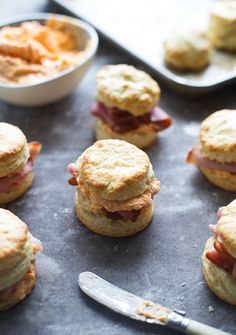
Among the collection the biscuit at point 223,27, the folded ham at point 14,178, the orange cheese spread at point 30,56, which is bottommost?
the folded ham at point 14,178

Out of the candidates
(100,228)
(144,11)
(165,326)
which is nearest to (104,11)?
(144,11)

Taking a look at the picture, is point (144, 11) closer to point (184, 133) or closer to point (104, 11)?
point (104, 11)

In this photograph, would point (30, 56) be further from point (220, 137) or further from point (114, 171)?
point (220, 137)

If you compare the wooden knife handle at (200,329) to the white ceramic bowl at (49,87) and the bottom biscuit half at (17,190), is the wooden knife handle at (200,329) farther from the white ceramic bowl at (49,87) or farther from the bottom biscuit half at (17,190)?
the white ceramic bowl at (49,87)

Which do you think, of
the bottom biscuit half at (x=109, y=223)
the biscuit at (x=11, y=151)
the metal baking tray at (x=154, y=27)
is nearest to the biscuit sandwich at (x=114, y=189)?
the bottom biscuit half at (x=109, y=223)

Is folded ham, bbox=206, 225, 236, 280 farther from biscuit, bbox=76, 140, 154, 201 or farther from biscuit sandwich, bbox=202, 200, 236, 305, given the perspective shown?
biscuit, bbox=76, 140, 154, 201

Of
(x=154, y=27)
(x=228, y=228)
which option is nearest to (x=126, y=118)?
(x=228, y=228)
